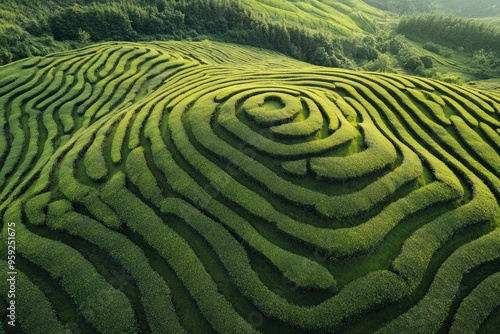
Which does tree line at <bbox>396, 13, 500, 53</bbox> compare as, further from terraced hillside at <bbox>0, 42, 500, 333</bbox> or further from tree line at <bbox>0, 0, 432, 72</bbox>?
terraced hillside at <bbox>0, 42, 500, 333</bbox>

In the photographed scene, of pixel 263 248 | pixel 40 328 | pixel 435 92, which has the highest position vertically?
pixel 435 92

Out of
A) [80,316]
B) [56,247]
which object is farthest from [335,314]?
[56,247]

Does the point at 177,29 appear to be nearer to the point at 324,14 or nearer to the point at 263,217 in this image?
the point at 263,217

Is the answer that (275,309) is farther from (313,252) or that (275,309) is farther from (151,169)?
(151,169)

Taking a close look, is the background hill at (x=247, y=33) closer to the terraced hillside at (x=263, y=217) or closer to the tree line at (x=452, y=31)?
the tree line at (x=452, y=31)

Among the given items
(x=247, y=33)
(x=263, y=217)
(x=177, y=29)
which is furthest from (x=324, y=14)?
(x=263, y=217)

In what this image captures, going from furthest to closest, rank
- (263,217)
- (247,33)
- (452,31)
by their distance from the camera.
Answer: (452,31), (247,33), (263,217)

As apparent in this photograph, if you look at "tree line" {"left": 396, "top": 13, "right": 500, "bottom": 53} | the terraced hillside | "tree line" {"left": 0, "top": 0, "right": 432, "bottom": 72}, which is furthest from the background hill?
the terraced hillside
